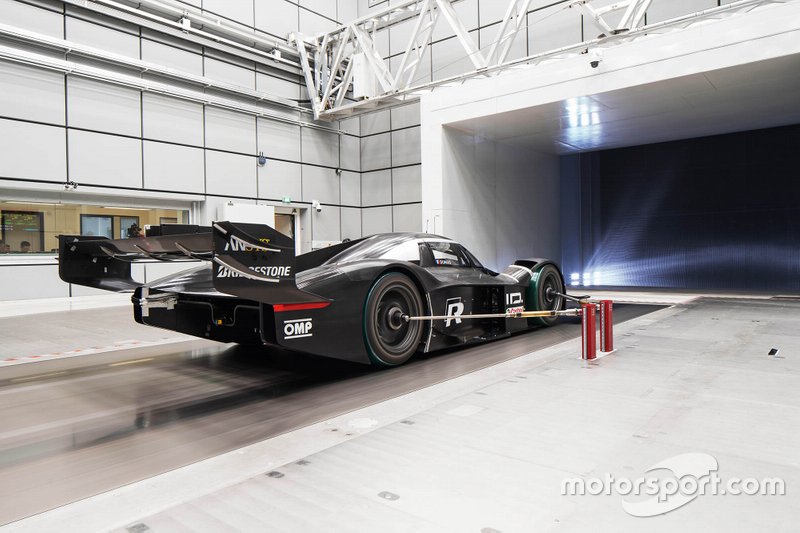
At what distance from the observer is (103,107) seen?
484 inches

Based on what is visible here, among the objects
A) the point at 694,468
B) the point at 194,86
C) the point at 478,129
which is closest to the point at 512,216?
the point at 478,129

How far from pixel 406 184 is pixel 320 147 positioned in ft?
10.6

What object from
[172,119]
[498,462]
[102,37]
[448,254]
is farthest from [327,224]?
[498,462]

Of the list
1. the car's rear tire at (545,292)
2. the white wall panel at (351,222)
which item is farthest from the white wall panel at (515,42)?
the car's rear tire at (545,292)

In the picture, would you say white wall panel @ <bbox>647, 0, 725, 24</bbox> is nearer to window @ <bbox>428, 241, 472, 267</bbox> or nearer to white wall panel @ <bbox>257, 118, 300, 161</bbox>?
white wall panel @ <bbox>257, 118, 300, 161</bbox>

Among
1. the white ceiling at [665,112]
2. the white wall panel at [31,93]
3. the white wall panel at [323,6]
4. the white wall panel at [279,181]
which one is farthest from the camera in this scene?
the white wall panel at [323,6]

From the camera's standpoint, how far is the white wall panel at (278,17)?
1577cm

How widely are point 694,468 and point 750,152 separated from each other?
16534mm

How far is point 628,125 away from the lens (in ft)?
44.7

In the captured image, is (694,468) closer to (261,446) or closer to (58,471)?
(261,446)

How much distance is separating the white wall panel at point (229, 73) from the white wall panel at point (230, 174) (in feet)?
7.02

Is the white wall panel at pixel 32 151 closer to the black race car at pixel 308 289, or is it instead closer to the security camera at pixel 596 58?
the black race car at pixel 308 289

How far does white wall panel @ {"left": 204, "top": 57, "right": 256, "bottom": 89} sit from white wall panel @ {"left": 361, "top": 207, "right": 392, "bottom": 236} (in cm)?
591

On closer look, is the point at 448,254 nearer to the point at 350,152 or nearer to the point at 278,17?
the point at 278,17
